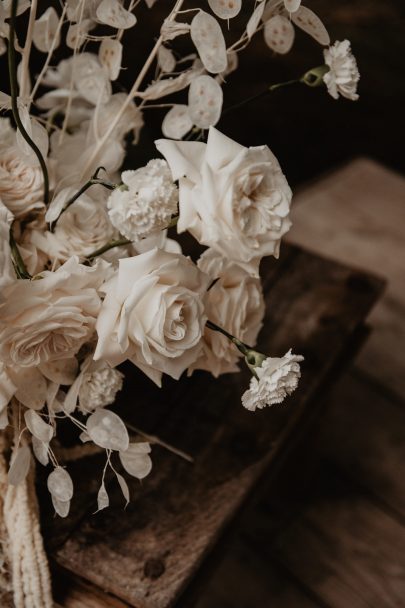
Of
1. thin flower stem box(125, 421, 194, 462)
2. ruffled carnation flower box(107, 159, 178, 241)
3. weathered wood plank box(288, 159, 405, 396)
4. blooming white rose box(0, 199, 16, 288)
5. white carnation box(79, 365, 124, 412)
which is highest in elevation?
ruffled carnation flower box(107, 159, 178, 241)

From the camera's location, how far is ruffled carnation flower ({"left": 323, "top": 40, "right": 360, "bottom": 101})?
62cm

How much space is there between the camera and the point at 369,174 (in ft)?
5.77

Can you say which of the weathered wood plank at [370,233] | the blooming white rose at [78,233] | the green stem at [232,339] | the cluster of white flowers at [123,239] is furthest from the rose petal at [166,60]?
the weathered wood plank at [370,233]

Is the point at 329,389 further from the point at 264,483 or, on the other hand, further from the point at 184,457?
the point at 184,457

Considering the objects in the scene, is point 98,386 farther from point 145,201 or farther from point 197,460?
point 197,460

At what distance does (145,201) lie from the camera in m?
0.54

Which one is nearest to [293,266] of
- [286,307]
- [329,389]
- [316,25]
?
[286,307]

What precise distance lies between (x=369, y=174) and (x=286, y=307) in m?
0.77

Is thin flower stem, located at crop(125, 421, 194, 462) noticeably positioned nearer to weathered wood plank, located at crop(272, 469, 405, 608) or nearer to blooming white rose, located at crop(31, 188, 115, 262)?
blooming white rose, located at crop(31, 188, 115, 262)

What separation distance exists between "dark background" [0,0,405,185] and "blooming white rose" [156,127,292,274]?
2.17m

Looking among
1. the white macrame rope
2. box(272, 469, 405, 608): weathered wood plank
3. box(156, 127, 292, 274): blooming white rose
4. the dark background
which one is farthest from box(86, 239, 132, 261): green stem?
the dark background

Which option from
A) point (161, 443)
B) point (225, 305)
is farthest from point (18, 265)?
point (161, 443)

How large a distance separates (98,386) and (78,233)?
0.52ft

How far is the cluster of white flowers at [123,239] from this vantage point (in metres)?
0.55
